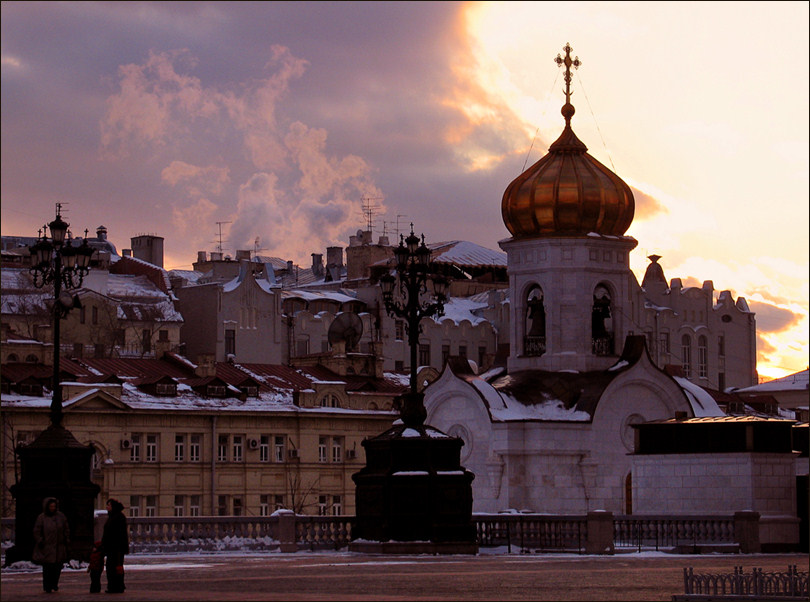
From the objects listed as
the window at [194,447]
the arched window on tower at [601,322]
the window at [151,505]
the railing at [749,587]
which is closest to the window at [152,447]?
the window at [151,505]

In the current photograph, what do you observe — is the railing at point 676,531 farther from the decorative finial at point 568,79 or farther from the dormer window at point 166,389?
the dormer window at point 166,389

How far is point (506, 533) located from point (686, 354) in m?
68.5

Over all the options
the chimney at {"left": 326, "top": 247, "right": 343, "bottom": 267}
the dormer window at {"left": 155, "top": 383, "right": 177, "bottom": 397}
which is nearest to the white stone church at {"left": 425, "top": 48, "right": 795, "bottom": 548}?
the dormer window at {"left": 155, "top": 383, "right": 177, "bottom": 397}

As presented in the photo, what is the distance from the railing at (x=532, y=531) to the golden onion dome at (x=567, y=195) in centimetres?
1424

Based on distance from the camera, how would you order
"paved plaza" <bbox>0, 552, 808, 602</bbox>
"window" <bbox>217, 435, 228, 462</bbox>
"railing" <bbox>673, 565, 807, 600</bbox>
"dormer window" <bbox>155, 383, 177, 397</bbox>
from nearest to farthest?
"railing" <bbox>673, 565, 807, 600</bbox>, "paved plaza" <bbox>0, 552, 808, 602</bbox>, "dormer window" <bbox>155, 383, 177, 397</bbox>, "window" <bbox>217, 435, 228, 462</bbox>

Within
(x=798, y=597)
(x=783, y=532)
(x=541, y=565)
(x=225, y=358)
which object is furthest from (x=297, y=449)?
(x=798, y=597)

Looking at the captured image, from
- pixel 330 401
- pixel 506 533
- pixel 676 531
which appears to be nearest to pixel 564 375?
pixel 676 531

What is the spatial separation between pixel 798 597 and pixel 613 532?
18706mm

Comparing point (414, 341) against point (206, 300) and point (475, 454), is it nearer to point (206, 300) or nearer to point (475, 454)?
point (475, 454)

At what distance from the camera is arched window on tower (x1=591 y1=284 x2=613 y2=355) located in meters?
57.4

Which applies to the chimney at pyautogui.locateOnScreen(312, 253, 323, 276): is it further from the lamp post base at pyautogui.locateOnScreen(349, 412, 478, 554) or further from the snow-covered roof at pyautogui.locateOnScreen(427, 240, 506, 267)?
the lamp post base at pyautogui.locateOnScreen(349, 412, 478, 554)

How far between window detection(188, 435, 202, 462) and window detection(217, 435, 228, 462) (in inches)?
30.6

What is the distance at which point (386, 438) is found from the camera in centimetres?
4016

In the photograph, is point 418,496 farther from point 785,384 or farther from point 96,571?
point 785,384
